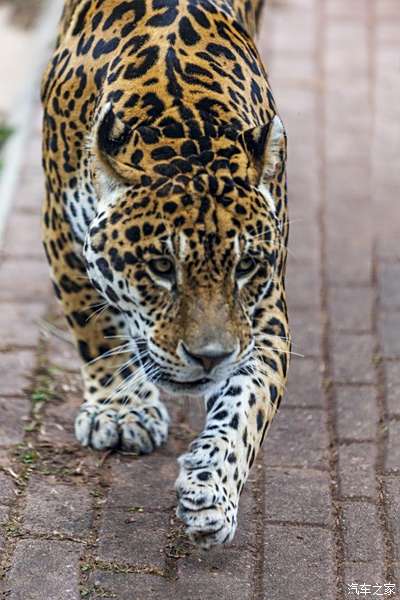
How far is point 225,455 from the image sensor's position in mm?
4867

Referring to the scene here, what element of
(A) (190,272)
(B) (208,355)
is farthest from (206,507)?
(A) (190,272)

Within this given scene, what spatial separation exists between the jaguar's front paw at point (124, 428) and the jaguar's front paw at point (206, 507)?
3.07 ft

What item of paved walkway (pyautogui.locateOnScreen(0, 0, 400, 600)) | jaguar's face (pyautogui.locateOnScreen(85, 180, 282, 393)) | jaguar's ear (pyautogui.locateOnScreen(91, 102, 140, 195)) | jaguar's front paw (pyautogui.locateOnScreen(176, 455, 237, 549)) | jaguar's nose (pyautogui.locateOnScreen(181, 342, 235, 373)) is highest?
jaguar's ear (pyautogui.locateOnScreen(91, 102, 140, 195))

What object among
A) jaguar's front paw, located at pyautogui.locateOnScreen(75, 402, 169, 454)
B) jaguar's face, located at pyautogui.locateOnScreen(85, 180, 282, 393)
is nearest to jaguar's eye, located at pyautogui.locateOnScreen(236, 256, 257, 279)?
jaguar's face, located at pyautogui.locateOnScreen(85, 180, 282, 393)

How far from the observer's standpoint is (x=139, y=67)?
5074 millimetres

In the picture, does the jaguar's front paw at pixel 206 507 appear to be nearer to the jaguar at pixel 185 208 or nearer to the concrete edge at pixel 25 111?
the jaguar at pixel 185 208

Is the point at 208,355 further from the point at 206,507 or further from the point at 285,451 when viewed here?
the point at 285,451

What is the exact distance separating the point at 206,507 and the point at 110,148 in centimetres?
130

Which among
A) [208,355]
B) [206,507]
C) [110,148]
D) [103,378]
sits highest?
[110,148]

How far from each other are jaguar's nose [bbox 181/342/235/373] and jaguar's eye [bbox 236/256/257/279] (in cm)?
28

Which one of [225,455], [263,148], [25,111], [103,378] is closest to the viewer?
[263,148]

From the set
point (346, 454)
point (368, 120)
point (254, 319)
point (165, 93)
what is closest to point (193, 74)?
point (165, 93)

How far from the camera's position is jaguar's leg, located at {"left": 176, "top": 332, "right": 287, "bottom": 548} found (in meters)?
4.63

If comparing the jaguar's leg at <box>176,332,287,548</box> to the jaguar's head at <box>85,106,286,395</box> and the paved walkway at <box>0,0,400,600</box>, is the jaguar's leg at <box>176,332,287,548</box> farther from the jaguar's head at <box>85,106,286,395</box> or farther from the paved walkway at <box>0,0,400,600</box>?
the paved walkway at <box>0,0,400,600</box>
